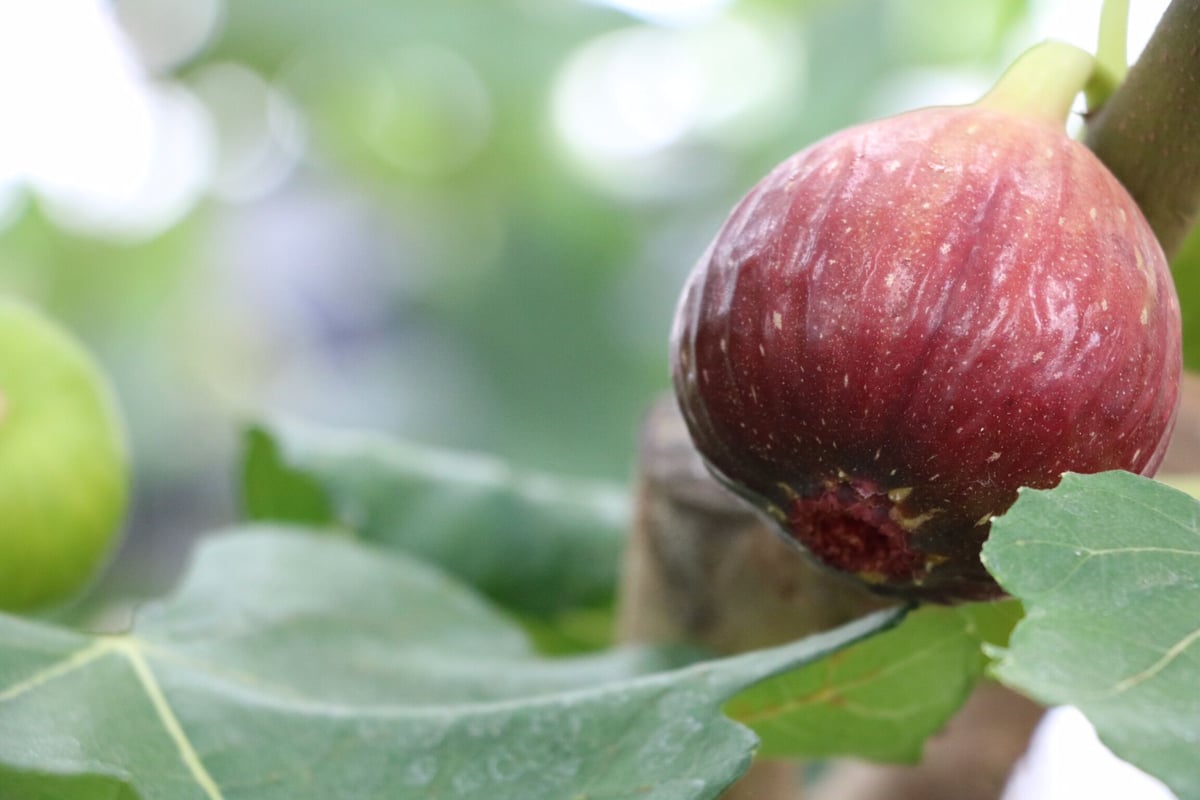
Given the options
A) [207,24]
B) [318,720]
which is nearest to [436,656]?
[318,720]

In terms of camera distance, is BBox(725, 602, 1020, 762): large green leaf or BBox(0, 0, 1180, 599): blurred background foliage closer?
BBox(725, 602, 1020, 762): large green leaf

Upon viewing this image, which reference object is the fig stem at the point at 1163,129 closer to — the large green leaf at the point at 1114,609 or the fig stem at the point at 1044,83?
the fig stem at the point at 1044,83

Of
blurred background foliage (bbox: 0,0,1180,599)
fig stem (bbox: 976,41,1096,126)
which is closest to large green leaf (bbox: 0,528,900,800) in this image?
fig stem (bbox: 976,41,1096,126)

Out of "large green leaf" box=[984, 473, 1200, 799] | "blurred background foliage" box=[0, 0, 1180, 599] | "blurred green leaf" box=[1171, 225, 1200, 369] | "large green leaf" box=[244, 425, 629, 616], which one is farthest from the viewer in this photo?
"blurred background foliage" box=[0, 0, 1180, 599]

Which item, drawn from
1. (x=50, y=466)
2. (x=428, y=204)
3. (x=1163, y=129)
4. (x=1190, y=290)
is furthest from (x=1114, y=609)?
(x=428, y=204)

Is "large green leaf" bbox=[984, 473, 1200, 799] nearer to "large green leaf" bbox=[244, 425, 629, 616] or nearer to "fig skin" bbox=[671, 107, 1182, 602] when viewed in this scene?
"fig skin" bbox=[671, 107, 1182, 602]

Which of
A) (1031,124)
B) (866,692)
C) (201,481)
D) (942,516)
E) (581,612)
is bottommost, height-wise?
(201,481)

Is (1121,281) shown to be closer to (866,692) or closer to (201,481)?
(866,692)
